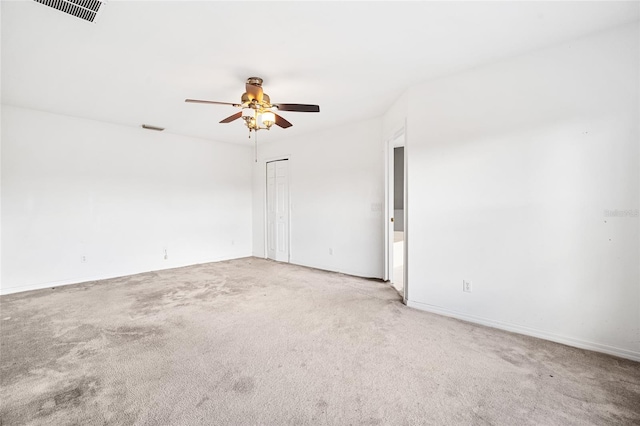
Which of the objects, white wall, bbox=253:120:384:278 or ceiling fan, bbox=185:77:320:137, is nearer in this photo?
ceiling fan, bbox=185:77:320:137

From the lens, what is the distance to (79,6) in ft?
6.05

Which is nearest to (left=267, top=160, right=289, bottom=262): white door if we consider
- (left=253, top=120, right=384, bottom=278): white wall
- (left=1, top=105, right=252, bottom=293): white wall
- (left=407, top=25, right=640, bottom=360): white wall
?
(left=253, top=120, right=384, bottom=278): white wall

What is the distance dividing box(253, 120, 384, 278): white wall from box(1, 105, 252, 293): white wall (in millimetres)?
1663

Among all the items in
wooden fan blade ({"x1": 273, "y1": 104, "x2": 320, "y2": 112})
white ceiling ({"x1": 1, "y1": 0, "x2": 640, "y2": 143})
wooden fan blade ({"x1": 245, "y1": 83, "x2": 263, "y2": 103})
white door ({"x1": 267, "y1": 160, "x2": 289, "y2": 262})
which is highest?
white ceiling ({"x1": 1, "y1": 0, "x2": 640, "y2": 143})

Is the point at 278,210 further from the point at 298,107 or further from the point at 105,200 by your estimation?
the point at 298,107

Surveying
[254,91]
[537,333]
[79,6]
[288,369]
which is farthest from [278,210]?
[537,333]

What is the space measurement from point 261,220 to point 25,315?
393cm

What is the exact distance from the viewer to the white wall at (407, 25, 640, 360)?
2145mm

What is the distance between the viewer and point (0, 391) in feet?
5.89

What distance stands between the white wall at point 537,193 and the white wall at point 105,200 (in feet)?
14.2

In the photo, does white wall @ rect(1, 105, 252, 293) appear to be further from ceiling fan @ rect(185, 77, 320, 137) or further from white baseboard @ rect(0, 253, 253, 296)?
ceiling fan @ rect(185, 77, 320, 137)

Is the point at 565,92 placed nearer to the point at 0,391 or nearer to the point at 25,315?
the point at 0,391

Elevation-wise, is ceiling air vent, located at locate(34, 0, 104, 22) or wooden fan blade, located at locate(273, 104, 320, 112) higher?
ceiling air vent, located at locate(34, 0, 104, 22)

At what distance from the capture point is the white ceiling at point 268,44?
76.2 inches
